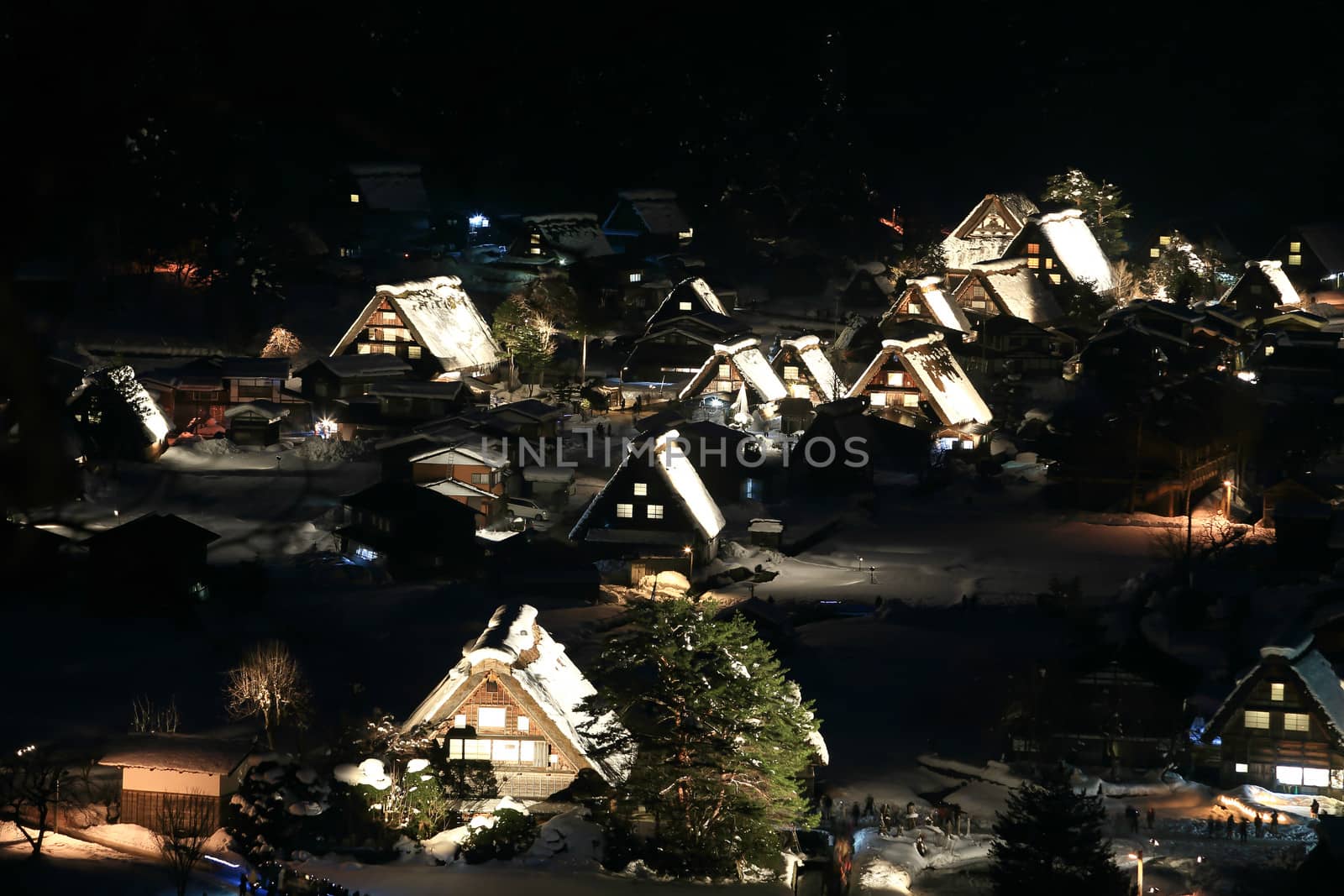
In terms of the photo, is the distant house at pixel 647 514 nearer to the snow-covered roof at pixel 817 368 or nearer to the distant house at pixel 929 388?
the distant house at pixel 929 388

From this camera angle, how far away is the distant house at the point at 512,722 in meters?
16.5

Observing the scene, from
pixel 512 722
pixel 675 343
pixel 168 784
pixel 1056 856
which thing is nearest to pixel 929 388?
pixel 675 343

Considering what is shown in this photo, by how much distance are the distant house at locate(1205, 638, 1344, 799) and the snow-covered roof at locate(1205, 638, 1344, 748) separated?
0.03 ft

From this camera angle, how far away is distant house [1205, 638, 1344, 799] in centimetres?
1927

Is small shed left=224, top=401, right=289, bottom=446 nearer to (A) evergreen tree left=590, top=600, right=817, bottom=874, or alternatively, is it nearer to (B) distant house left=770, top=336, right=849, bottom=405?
(B) distant house left=770, top=336, right=849, bottom=405

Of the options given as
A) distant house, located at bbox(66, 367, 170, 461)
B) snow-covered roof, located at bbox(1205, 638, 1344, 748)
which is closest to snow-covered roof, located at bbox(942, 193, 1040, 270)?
distant house, located at bbox(66, 367, 170, 461)

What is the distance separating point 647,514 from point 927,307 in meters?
18.1

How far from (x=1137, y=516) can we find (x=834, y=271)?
19.3 metres

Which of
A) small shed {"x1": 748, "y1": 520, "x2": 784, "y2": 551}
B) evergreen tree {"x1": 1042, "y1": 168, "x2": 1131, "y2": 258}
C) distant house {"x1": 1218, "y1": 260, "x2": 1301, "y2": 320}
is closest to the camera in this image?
small shed {"x1": 748, "y1": 520, "x2": 784, "y2": 551}

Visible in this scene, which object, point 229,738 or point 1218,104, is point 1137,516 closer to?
point 229,738

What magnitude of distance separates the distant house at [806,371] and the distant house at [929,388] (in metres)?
0.79

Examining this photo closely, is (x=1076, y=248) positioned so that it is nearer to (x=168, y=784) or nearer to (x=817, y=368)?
(x=817, y=368)

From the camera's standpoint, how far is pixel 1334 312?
46.1m

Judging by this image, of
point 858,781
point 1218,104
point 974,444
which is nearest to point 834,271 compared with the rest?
point 974,444
